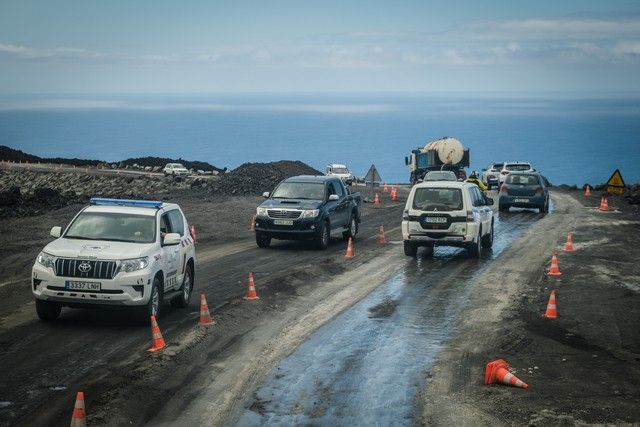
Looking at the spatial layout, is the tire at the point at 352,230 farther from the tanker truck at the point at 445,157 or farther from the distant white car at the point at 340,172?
the distant white car at the point at 340,172

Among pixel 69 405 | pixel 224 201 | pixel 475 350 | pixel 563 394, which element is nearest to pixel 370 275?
pixel 475 350

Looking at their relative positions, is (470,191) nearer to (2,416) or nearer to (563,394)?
(563,394)

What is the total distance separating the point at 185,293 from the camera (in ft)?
54.9

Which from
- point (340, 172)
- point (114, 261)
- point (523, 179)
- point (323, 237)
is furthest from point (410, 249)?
point (340, 172)

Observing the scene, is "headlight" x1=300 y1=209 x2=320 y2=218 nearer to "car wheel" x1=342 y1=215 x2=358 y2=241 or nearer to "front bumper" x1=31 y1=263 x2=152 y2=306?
"car wheel" x1=342 y1=215 x2=358 y2=241

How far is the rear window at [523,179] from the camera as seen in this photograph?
134 ft

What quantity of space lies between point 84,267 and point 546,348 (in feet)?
21.8

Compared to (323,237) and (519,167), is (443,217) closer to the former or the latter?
(323,237)

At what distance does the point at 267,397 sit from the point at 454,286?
9.60 meters

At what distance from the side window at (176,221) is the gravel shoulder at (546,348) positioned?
4974 mm

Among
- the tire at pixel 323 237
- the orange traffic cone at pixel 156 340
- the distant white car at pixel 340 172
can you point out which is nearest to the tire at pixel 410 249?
the tire at pixel 323 237

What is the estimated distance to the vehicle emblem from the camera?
46.5 ft

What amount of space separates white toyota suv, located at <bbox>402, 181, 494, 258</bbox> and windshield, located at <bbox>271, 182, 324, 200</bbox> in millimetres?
3662

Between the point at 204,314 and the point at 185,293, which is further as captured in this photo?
the point at 185,293
